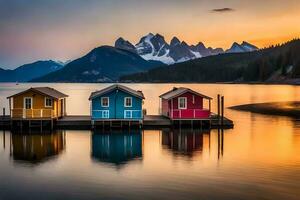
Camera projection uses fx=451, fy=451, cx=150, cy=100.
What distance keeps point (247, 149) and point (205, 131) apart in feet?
40.6

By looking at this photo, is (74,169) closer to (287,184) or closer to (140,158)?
(140,158)

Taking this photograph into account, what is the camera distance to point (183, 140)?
5600 centimetres

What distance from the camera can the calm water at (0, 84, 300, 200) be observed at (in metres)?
31.7

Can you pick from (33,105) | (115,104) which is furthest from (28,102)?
(115,104)

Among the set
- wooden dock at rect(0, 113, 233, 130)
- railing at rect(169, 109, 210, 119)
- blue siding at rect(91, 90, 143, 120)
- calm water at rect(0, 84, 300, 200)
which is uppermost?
blue siding at rect(91, 90, 143, 120)

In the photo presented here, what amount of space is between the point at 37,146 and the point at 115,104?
1424cm

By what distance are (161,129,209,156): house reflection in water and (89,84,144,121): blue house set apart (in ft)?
18.6

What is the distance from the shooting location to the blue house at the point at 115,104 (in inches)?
2470

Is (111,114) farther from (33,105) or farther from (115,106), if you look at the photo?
(33,105)

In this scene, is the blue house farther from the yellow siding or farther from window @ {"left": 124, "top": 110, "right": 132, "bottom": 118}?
the yellow siding

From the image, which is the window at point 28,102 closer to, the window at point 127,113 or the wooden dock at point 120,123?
the wooden dock at point 120,123

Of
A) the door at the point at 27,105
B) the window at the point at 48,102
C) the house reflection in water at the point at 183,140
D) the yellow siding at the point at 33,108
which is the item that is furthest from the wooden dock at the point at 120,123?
the door at the point at 27,105

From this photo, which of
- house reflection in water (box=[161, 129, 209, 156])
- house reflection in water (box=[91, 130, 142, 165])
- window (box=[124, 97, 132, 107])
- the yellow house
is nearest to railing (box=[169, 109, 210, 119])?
house reflection in water (box=[161, 129, 209, 156])

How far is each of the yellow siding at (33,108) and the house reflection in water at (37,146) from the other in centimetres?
313
